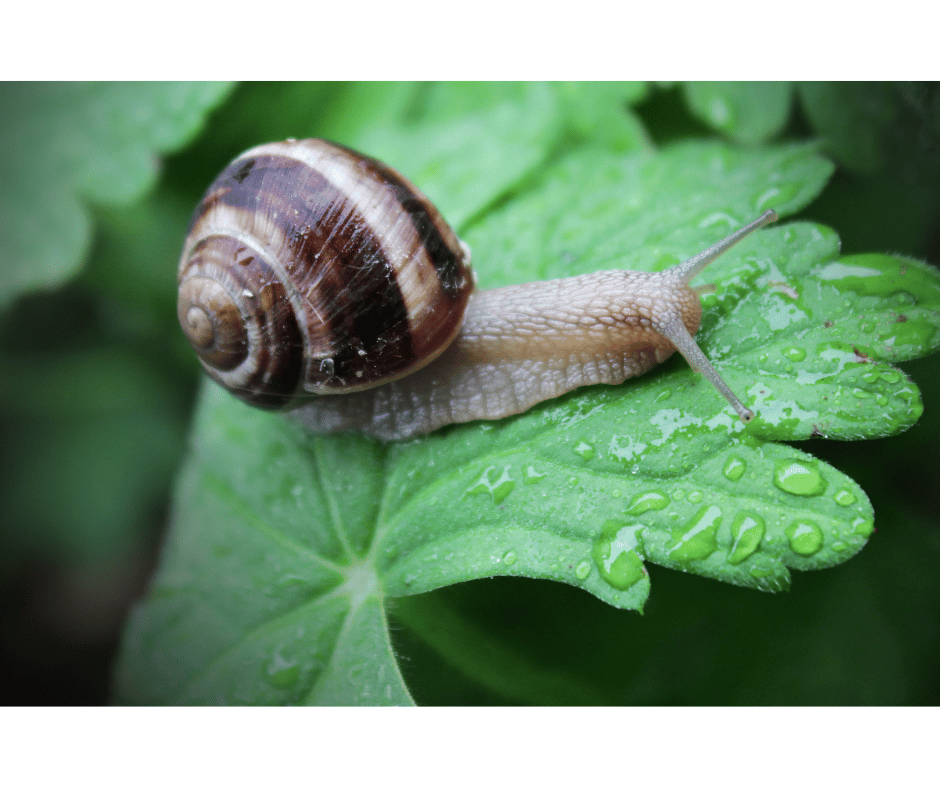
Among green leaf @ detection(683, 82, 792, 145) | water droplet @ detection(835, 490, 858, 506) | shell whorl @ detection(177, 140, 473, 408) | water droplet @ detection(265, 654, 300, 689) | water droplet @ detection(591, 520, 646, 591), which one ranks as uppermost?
green leaf @ detection(683, 82, 792, 145)

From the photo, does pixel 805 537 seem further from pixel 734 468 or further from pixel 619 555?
pixel 619 555

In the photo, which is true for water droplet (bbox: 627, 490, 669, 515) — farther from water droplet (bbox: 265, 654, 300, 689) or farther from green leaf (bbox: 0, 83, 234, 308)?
green leaf (bbox: 0, 83, 234, 308)

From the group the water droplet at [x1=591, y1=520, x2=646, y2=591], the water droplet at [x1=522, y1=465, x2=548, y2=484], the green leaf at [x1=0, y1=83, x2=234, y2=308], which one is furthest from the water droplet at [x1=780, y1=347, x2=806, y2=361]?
the green leaf at [x1=0, y1=83, x2=234, y2=308]

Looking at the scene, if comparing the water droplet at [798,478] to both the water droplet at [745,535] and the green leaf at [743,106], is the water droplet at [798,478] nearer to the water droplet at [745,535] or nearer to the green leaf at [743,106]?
the water droplet at [745,535]

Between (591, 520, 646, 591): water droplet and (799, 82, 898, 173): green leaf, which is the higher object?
(799, 82, 898, 173): green leaf

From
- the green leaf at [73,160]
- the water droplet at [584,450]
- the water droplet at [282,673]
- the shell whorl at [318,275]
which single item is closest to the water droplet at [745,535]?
the water droplet at [584,450]

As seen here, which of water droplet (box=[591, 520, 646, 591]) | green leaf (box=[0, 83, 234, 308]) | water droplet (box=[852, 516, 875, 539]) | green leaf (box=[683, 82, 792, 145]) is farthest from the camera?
green leaf (box=[0, 83, 234, 308])
